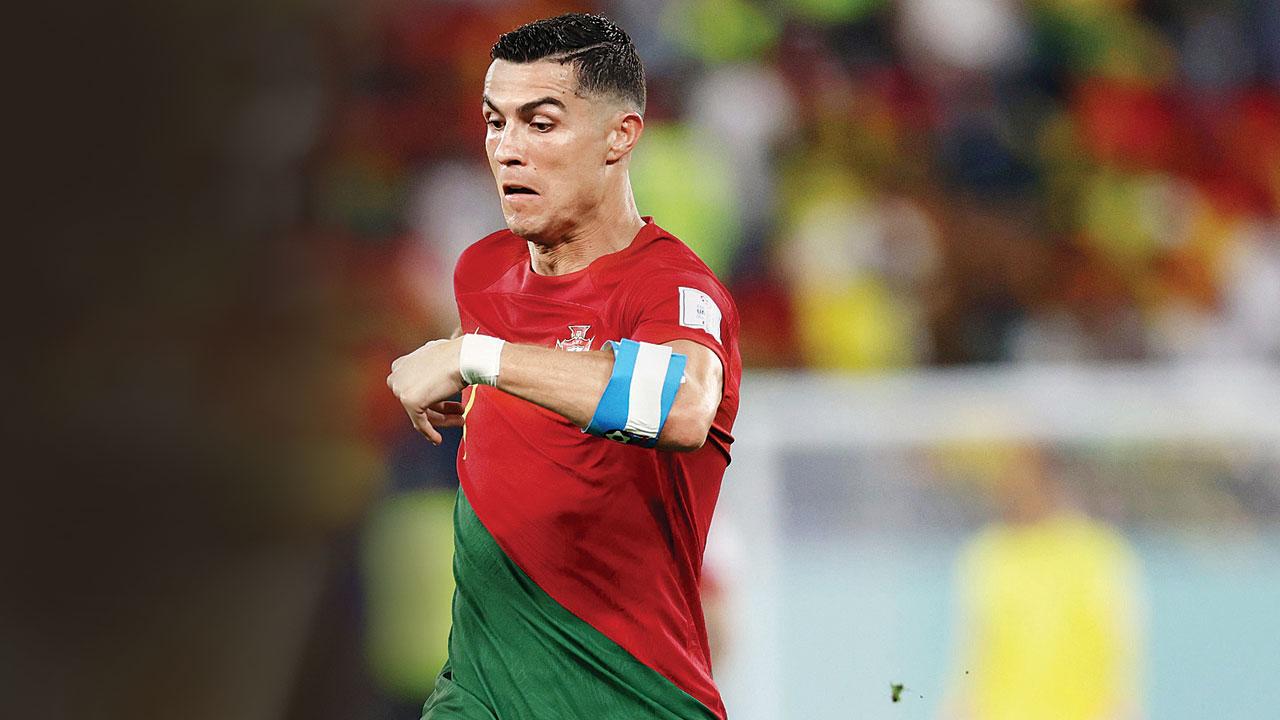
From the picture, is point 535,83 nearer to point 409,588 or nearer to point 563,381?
point 563,381

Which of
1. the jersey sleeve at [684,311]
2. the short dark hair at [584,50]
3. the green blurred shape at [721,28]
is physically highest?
the green blurred shape at [721,28]

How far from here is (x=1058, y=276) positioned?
5.45 m

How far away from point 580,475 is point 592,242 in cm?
44

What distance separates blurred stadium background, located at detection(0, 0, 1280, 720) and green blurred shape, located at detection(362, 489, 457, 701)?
0.01 m

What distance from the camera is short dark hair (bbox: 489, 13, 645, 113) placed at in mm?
2432

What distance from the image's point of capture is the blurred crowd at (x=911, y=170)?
5.39 meters

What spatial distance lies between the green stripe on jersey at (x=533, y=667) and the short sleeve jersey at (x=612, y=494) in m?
0.03

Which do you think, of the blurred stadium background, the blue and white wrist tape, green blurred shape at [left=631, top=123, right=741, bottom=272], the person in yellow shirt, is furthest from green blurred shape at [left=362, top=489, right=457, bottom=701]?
the blue and white wrist tape

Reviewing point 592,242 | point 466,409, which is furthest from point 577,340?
point 466,409

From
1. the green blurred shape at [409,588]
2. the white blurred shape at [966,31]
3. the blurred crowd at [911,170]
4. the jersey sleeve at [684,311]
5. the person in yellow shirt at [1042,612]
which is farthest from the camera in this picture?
the white blurred shape at [966,31]

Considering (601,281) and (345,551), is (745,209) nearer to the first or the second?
(345,551)

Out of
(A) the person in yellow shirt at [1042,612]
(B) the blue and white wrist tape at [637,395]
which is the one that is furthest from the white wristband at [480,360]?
(A) the person in yellow shirt at [1042,612]

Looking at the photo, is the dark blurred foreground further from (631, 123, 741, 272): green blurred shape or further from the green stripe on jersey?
the green stripe on jersey

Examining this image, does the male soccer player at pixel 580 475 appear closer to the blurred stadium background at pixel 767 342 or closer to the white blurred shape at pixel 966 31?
the blurred stadium background at pixel 767 342
